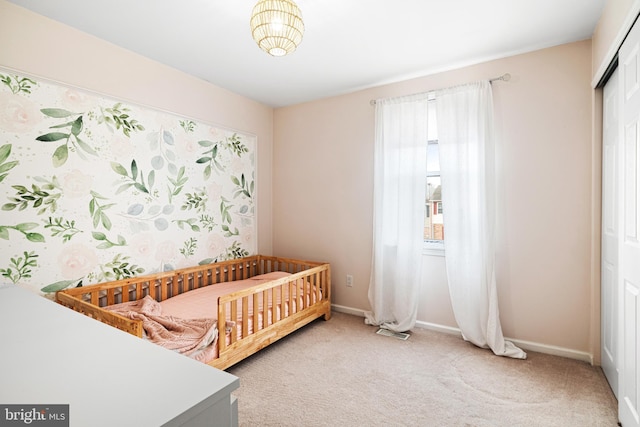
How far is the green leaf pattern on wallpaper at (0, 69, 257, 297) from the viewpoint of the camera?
210 centimetres

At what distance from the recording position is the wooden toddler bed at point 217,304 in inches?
85.2

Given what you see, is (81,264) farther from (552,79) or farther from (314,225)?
(552,79)

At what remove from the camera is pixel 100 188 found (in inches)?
98.1

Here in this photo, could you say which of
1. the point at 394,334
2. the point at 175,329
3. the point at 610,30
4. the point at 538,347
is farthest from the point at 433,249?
the point at 175,329

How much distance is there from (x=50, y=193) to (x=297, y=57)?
211 centimetres

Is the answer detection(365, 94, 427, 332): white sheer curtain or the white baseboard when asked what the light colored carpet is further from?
detection(365, 94, 427, 332): white sheer curtain

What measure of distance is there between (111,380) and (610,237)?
278 cm

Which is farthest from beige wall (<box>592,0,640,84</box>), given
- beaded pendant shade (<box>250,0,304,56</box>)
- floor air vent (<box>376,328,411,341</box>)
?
floor air vent (<box>376,328,411,341</box>)

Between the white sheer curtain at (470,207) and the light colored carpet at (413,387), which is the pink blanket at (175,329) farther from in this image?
the white sheer curtain at (470,207)

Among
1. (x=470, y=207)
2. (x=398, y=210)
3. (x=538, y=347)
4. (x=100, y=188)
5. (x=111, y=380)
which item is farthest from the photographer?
(x=398, y=210)

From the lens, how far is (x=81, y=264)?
2.39 meters

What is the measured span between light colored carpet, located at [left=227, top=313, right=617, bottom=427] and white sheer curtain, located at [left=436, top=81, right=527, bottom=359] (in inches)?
9.9

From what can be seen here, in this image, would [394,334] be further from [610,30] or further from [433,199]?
[610,30]

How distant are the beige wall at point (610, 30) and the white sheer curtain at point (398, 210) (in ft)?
4.04
